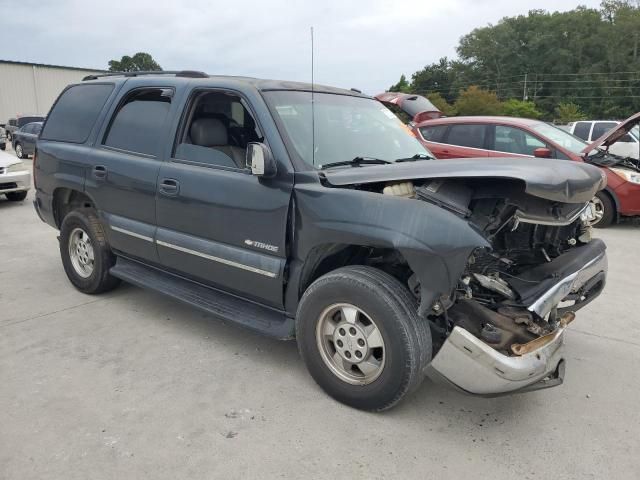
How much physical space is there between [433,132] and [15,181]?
7.90 m

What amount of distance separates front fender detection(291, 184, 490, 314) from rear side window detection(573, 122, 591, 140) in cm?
1371

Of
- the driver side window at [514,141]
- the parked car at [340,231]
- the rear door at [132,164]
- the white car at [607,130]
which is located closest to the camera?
the parked car at [340,231]

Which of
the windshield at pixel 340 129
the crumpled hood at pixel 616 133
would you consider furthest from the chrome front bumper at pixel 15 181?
the crumpled hood at pixel 616 133

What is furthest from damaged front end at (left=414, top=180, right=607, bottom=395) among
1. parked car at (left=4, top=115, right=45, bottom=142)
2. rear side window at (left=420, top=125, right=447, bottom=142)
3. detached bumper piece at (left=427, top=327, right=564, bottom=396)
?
parked car at (left=4, top=115, right=45, bottom=142)

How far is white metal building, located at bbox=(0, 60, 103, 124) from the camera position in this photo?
4047 centimetres

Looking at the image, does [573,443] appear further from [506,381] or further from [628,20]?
[628,20]

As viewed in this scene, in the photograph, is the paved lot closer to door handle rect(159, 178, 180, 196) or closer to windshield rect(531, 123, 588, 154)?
door handle rect(159, 178, 180, 196)

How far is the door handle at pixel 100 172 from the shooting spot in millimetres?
4359

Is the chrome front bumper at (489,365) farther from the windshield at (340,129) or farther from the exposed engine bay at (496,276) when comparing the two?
the windshield at (340,129)

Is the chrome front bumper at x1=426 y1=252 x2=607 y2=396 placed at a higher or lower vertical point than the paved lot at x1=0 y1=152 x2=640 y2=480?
higher

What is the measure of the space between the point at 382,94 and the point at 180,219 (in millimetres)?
8744

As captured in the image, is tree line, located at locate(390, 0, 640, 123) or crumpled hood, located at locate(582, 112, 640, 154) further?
tree line, located at locate(390, 0, 640, 123)

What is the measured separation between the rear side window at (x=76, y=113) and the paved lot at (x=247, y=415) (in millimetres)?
1699

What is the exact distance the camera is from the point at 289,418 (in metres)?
3.01
